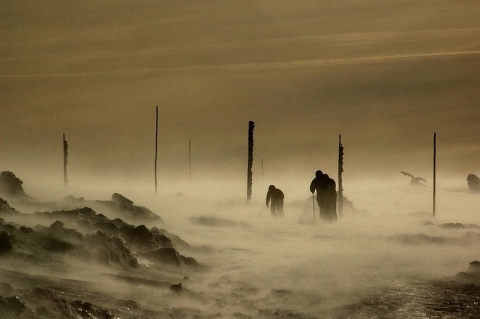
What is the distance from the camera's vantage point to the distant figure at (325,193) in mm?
39219

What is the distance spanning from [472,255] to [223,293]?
37.0 feet

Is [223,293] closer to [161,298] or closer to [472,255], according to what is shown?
[161,298]

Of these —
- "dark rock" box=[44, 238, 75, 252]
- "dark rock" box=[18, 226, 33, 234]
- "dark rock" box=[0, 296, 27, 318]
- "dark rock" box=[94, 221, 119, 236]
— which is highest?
"dark rock" box=[18, 226, 33, 234]

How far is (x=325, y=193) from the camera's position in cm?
3959

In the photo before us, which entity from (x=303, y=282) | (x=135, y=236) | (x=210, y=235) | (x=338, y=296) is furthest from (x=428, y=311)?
(x=210, y=235)

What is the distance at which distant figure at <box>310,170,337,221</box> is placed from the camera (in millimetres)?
39219

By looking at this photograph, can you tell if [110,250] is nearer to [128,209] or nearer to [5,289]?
[5,289]

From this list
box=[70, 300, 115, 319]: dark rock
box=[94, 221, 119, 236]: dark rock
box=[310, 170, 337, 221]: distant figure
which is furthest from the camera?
box=[310, 170, 337, 221]: distant figure

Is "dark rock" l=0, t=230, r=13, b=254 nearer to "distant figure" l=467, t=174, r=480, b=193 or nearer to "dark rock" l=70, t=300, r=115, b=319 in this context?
"dark rock" l=70, t=300, r=115, b=319

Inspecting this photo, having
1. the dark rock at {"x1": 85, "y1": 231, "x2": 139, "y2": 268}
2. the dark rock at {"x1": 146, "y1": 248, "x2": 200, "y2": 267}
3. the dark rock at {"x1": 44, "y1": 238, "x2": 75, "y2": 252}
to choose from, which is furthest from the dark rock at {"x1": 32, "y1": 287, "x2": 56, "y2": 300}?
the dark rock at {"x1": 146, "y1": 248, "x2": 200, "y2": 267}

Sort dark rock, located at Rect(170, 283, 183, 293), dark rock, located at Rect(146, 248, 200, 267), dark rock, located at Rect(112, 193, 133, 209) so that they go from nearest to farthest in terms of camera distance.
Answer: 1. dark rock, located at Rect(170, 283, 183, 293)
2. dark rock, located at Rect(146, 248, 200, 267)
3. dark rock, located at Rect(112, 193, 133, 209)

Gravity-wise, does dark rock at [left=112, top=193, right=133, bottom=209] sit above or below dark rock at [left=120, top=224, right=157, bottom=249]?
above

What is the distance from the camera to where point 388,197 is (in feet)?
234

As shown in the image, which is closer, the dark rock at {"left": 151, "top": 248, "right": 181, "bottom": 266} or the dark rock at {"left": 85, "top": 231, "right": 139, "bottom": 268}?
the dark rock at {"left": 85, "top": 231, "right": 139, "bottom": 268}
